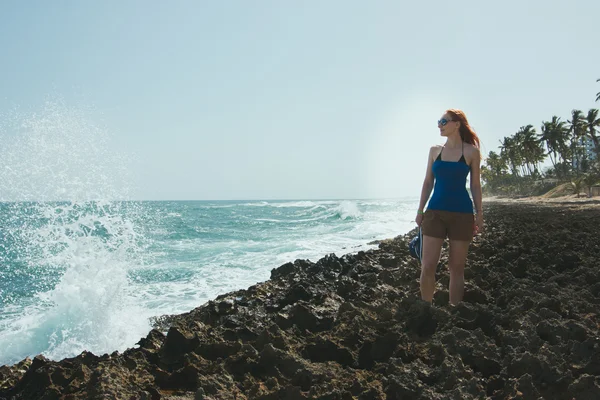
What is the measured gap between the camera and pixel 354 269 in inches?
292

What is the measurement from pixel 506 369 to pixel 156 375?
2129 millimetres

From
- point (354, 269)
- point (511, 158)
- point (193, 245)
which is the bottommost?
point (193, 245)

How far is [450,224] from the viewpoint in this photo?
400cm

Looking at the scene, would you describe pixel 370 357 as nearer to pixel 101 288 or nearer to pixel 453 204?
pixel 453 204

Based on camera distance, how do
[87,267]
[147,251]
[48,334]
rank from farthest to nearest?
[147,251] < [87,267] < [48,334]

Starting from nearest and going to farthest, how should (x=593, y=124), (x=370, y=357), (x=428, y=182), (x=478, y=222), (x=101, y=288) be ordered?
1. (x=370, y=357)
2. (x=478, y=222)
3. (x=428, y=182)
4. (x=101, y=288)
5. (x=593, y=124)

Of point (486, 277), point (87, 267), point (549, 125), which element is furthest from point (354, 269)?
point (549, 125)

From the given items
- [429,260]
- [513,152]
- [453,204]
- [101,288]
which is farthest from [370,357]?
[513,152]

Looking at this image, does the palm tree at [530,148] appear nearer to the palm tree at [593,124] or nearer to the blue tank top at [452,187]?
the palm tree at [593,124]

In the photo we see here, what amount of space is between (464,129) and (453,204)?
2.29 feet

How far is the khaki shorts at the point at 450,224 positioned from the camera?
13.1ft

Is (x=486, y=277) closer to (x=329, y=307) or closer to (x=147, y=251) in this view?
(x=329, y=307)

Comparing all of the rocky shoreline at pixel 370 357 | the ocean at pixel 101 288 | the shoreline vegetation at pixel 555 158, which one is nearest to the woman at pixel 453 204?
the rocky shoreline at pixel 370 357

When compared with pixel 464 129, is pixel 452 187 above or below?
below
